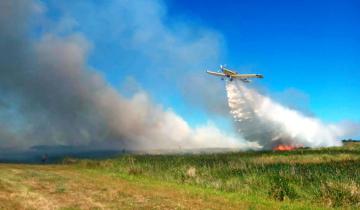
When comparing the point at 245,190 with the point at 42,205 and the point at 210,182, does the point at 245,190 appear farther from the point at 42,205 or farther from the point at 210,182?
the point at 42,205

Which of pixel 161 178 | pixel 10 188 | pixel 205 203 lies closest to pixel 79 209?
pixel 205 203

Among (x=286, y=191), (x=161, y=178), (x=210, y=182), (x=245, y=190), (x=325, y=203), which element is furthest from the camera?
(x=161, y=178)

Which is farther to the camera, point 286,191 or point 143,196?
point 286,191

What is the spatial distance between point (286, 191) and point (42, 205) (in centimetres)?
1641

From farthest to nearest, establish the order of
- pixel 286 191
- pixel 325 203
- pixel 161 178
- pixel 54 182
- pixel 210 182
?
pixel 161 178 → pixel 210 182 → pixel 54 182 → pixel 286 191 → pixel 325 203

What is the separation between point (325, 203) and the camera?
27.5 metres

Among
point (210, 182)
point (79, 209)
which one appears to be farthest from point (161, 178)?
point (79, 209)

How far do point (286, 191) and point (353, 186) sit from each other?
4.52 metres

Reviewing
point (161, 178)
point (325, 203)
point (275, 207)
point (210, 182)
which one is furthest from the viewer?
point (161, 178)

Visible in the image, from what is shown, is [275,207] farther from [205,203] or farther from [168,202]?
[168,202]

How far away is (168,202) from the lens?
2597 cm

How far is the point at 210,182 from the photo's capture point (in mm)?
38156

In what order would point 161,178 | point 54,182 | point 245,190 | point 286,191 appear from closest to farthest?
point 286,191, point 245,190, point 54,182, point 161,178

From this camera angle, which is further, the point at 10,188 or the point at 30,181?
the point at 30,181
